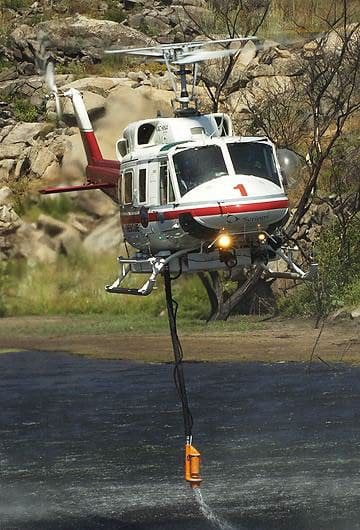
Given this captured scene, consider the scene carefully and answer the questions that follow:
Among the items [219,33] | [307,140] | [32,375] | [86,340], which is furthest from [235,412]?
[219,33]

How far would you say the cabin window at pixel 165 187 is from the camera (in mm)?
22609

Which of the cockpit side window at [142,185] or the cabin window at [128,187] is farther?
the cabin window at [128,187]

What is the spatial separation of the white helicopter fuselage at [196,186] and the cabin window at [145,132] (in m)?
0.02

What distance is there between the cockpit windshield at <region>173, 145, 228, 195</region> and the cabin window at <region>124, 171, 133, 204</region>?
1.07 m

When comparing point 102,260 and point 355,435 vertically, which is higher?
point 355,435

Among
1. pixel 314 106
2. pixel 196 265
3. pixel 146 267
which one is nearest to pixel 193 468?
pixel 196 265

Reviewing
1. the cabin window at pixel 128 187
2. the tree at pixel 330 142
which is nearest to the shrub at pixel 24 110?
the tree at pixel 330 142

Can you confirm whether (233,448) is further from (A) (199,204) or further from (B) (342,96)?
(B) (342,96)

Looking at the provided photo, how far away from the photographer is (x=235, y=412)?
3728 centimetres

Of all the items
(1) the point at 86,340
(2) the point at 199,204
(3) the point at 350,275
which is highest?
(2) the point at 199,204

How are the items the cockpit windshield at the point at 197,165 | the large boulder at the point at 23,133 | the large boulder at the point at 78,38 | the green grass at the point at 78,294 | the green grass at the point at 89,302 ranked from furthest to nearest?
the large boulder at the point at 78,38
the large boulder at the point at 23,133
the green grass at the point at 78,294
the green grass at the point at 89,302
the cockpit windshield at the point at 197,165

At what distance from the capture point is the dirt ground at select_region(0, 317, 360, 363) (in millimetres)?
44594

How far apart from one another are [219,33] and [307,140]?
27.1 feet

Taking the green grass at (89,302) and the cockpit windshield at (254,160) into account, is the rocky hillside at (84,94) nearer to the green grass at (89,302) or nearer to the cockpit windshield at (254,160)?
the green grass at (89,302)
